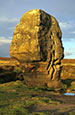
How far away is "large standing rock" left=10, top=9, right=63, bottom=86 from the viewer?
9679mm

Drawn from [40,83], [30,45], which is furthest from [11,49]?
[40,83]

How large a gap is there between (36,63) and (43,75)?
863 mm

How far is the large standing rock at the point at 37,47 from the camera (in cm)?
968

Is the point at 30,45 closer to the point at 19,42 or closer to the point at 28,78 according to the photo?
the point at 19,42

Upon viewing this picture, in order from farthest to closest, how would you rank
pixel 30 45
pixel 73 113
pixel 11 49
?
pixel 11 49
pixel 30 45
pixel 73 113

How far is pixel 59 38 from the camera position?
→ 11.0 meters

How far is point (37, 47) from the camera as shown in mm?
9484

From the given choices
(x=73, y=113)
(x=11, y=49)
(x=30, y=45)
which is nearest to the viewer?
(x=73, y=113)

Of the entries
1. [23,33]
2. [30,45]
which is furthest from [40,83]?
[23,33]

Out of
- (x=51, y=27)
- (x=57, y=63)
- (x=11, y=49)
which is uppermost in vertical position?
(x=51, y=27)

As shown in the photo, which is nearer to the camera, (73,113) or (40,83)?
(73,113)

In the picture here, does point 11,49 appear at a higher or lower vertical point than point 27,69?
higher

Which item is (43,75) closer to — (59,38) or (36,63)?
(36,63)

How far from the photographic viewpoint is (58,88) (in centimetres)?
980
